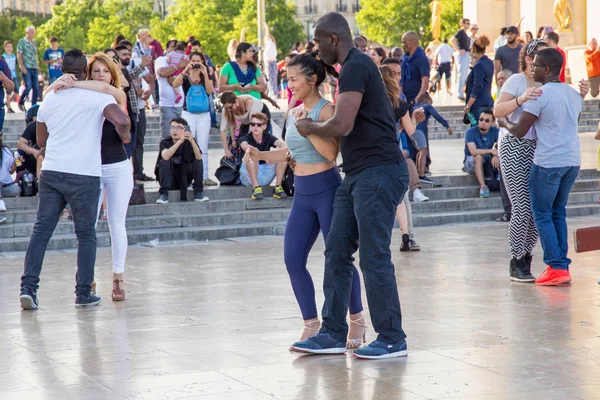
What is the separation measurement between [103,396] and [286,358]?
1.19 metres

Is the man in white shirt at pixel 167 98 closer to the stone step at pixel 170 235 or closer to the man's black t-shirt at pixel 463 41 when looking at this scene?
the stone step at pixel 170 235

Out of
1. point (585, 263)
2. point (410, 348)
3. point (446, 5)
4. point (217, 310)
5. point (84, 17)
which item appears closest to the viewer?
point (410, 348)

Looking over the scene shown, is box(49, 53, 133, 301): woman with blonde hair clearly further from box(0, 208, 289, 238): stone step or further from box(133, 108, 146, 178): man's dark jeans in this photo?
box(133, 108, 146, 178): man's dark jeans

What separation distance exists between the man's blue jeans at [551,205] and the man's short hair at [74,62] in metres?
3.49

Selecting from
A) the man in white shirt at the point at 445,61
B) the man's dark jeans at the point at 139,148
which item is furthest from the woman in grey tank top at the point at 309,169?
the man in white shirt at the point at 445,61

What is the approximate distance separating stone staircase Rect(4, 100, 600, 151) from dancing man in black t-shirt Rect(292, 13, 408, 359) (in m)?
13.7

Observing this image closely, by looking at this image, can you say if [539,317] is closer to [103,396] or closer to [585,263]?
[585,263]

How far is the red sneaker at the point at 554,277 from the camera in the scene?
8820mm

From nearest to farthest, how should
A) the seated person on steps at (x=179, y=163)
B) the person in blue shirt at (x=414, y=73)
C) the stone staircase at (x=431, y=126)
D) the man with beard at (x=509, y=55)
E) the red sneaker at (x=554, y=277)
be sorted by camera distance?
the red sneaker at (x=554, y=277) < the seated person on steps at (x=179, y=163) < the person in blue shirt at (x=414, y=73) < the man with beard at (x=509, y=55) < the stone staircase at (x=431, y=126)

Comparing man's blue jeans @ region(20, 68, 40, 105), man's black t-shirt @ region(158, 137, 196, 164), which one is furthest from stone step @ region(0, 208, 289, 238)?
man's blue jeans @ region(20, 68, 40, 105)

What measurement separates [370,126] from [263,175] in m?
7.88

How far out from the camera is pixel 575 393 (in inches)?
217

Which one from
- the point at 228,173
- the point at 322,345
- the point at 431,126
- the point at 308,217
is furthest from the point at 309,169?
the point at 431,126

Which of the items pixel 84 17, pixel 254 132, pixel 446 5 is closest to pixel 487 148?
pixel 254 132
